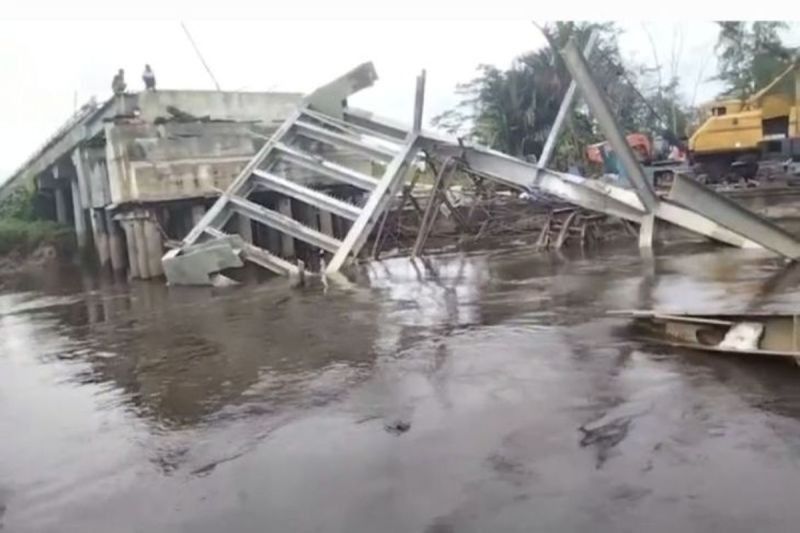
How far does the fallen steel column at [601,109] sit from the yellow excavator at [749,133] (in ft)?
35.1

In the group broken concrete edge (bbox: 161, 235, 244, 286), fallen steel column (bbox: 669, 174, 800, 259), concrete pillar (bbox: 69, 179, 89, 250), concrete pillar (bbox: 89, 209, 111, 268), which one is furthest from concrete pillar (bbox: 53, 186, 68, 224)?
fallen steel column (bbox: 669, 174, 800, 259)

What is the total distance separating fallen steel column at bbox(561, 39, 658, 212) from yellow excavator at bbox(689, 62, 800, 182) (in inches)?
421

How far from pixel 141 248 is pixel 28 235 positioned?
31.8 ft

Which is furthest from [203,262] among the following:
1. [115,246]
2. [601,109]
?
[601,109]

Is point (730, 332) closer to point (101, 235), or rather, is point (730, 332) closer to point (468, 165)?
point (468, 165)

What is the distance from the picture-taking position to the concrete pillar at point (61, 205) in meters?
31.5

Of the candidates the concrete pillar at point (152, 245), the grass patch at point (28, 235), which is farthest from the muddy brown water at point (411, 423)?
the grass patch at point (28, 235)

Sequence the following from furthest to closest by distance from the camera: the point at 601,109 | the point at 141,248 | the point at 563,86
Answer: the point at 563,86 < the point at 141,248 < the point at 601,109

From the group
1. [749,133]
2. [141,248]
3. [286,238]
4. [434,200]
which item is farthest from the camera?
[749,133]

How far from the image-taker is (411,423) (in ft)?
23.9

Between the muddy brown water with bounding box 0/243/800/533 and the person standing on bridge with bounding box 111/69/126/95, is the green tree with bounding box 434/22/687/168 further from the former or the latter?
the muddy brown water with bounding box 0/243/800/533

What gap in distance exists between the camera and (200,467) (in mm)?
6617

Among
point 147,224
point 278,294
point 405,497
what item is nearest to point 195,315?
point 278,294

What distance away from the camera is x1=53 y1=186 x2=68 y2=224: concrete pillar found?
1241 inches
